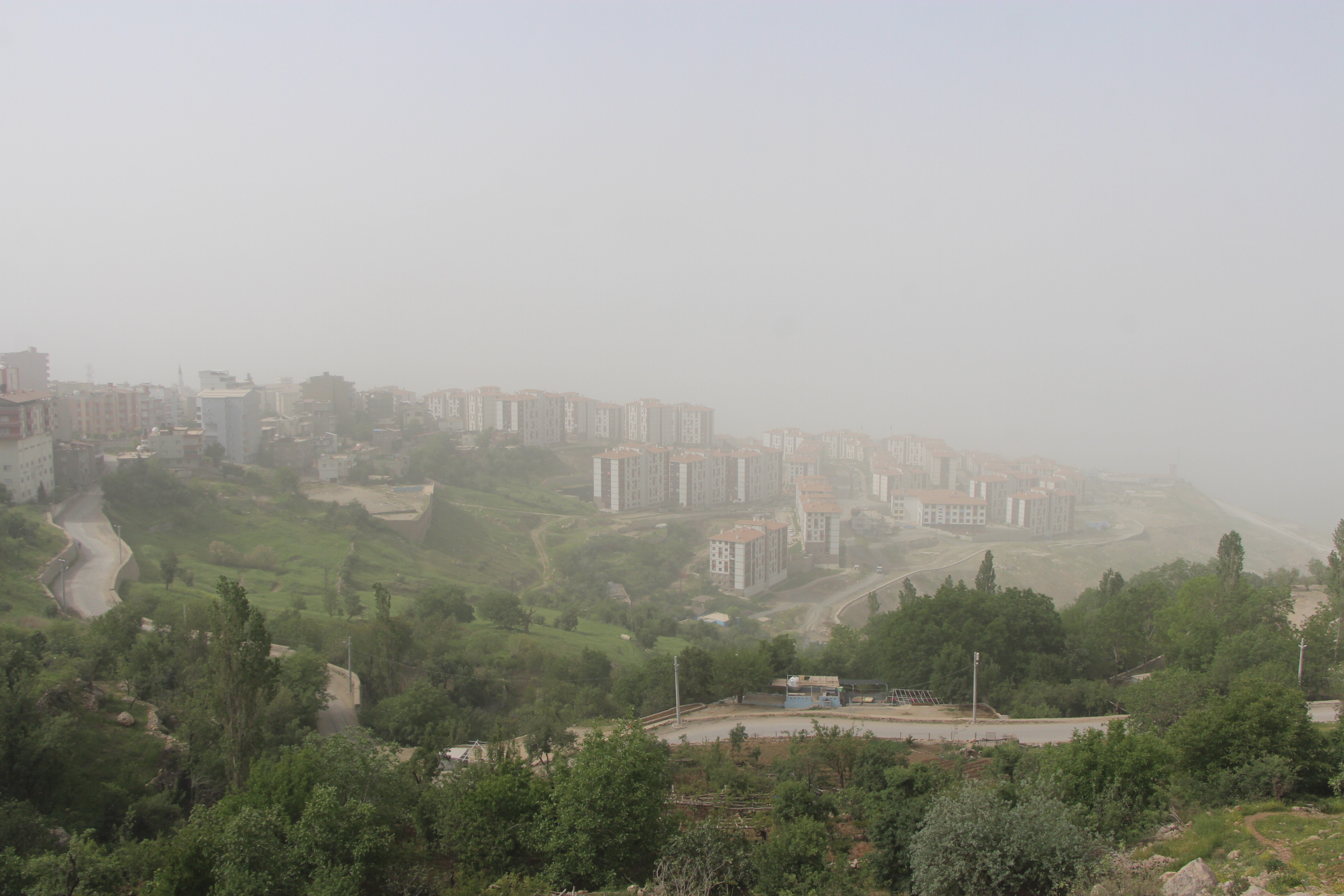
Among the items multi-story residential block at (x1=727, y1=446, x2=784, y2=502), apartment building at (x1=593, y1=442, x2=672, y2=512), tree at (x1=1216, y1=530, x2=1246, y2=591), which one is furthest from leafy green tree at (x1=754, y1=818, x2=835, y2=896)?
multi-story residential block at (x1=727, y1=446, x2=784, y2=502)

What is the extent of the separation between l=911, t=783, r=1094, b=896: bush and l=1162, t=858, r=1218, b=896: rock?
0.37 m

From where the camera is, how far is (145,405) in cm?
2984

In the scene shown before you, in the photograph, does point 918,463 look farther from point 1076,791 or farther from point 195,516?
point 1076,791

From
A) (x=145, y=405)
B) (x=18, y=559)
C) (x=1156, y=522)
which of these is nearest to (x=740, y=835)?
(x=18, y=559)

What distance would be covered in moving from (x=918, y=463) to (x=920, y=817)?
44.0m

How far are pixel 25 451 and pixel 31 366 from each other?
2242 centimetres

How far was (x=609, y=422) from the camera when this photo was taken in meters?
44.1

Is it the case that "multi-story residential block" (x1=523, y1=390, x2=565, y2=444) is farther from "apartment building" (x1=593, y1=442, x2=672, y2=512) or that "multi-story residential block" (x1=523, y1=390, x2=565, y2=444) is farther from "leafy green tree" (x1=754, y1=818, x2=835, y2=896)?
"leafy green tree" (x1=754, y1=818, x2=835, y2=896)

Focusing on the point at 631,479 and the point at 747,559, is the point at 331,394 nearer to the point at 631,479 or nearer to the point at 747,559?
the point at 631,479

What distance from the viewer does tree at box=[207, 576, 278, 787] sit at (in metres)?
6.59

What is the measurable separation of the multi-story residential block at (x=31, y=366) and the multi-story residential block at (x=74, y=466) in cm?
1748

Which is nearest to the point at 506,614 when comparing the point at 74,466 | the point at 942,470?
the point at 74,466

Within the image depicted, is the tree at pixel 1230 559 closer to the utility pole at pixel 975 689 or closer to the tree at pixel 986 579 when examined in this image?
the tree at pixel 986 579

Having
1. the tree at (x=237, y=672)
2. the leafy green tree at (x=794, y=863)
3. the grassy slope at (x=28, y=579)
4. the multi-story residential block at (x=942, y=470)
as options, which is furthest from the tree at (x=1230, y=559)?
the multi-story residential block at (x=942, y=470)
